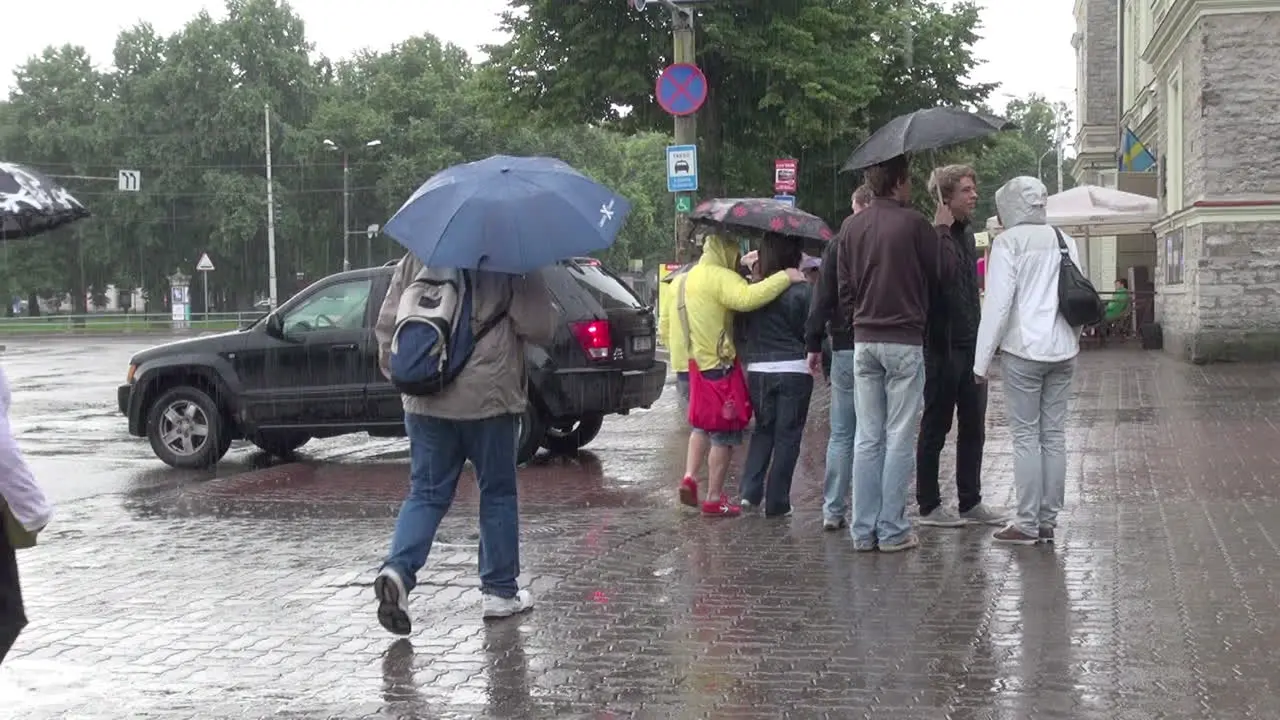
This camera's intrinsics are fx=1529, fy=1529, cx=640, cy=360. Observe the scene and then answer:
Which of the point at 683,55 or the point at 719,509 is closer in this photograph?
the point at 719,509

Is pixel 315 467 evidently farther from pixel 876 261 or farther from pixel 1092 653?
pixel 1092 653

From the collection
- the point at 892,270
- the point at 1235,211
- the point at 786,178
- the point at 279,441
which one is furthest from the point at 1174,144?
the point at 892,270

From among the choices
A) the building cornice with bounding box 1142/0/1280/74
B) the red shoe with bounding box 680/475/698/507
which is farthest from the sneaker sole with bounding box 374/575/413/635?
the building cornice with bounding box 1142/0/1280/74

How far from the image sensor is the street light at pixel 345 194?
6075 cm

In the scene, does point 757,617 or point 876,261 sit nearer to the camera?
point 757,617

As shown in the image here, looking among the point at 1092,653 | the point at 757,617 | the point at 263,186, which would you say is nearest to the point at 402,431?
the point at 757,617

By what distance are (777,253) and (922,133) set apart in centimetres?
136

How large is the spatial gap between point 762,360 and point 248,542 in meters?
3.07

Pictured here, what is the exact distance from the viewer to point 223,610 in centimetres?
668

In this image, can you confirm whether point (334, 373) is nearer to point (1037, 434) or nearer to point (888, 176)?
point (888, 176)

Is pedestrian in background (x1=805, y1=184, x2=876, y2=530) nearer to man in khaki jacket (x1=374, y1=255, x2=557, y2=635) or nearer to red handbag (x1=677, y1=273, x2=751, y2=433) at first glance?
red handbag (x1=677, y1=273, x2=751, y2=433)

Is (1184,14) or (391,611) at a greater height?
(1184,14)

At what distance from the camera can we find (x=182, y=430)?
12.8 m

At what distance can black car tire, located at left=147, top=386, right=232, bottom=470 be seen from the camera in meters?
12.8
